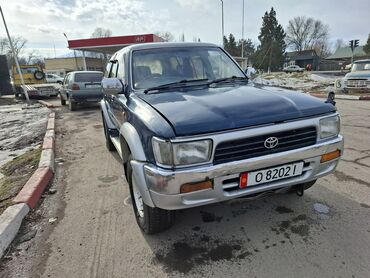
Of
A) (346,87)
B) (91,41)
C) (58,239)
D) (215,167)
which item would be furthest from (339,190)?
(91,41)

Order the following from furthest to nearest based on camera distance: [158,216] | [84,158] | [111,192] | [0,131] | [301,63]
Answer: [301,63] < [0,131] < [84,158] < [111,192] < [158,216]

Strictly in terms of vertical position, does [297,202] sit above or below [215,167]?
below

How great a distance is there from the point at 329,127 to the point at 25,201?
11.7ft

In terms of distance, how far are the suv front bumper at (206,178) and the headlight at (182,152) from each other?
67 millimetres

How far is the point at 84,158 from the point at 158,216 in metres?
3.47

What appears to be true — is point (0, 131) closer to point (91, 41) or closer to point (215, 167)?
point (215, 167)

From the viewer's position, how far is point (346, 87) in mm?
14844

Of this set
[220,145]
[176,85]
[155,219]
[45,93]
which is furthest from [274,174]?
[45,93]

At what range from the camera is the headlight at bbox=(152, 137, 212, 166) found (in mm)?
2164

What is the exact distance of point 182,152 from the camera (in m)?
2.18

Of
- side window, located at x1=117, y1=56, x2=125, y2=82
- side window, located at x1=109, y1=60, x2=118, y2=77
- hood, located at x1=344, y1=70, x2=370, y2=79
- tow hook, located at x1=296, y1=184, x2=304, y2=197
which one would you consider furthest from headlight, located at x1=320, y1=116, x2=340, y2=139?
hood, located at x1=344, y1=70, x2=370, y2=79

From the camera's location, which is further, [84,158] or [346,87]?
[346,87]

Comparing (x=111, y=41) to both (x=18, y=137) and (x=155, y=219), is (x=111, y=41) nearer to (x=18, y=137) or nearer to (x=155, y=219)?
(x=18, y=137)

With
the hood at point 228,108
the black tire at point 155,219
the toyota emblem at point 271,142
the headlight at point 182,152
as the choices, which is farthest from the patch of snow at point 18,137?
the toyota emblem at point 271,142
